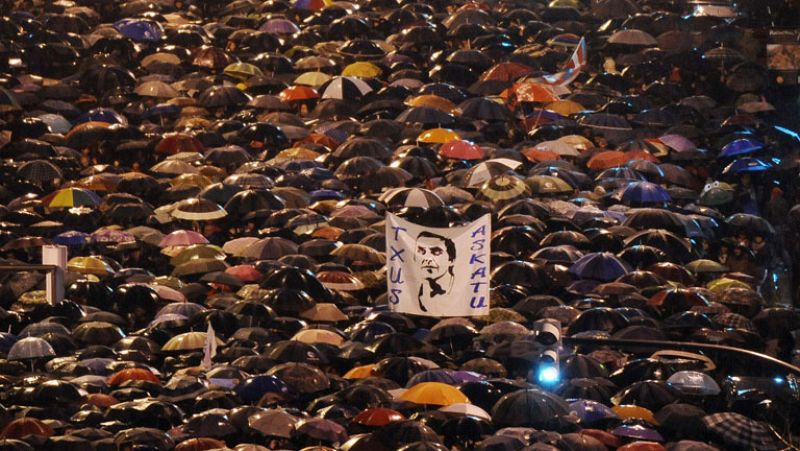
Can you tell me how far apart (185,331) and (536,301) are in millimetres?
4858

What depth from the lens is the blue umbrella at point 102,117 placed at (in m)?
37.2

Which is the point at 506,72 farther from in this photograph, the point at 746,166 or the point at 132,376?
the point at 132,376

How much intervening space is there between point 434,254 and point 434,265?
11cm

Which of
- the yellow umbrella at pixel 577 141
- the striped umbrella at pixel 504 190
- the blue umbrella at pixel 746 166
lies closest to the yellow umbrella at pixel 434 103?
the yellow umbrella at pixel 577 141

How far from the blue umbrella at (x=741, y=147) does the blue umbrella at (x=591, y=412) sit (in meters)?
14.0

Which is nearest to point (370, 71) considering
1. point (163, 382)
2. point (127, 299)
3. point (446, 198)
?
point (446, 198)

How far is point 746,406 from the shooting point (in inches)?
880

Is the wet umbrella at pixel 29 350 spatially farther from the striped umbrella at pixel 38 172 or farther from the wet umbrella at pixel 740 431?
the striped umbrella at pixel 38 172

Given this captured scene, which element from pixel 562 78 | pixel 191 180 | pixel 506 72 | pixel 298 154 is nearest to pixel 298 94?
pixel 298 154

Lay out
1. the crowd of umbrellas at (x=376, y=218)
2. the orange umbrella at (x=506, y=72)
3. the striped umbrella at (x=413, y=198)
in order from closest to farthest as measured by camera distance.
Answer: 1. the crowd of umbrellas at (x=376, y=218)
2. the striped umbrella at (x=413, y=198)
3. the orange umbrella at (x=506, y=72)

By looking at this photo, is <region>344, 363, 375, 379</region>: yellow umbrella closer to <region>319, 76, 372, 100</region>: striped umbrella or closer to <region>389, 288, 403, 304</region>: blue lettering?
<region>389, 288, 403, 304</region>: blue lettering

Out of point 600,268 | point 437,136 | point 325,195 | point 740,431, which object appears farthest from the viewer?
point 437,136

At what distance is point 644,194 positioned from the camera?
31875mm

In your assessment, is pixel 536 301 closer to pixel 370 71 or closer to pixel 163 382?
pixel 163 382
